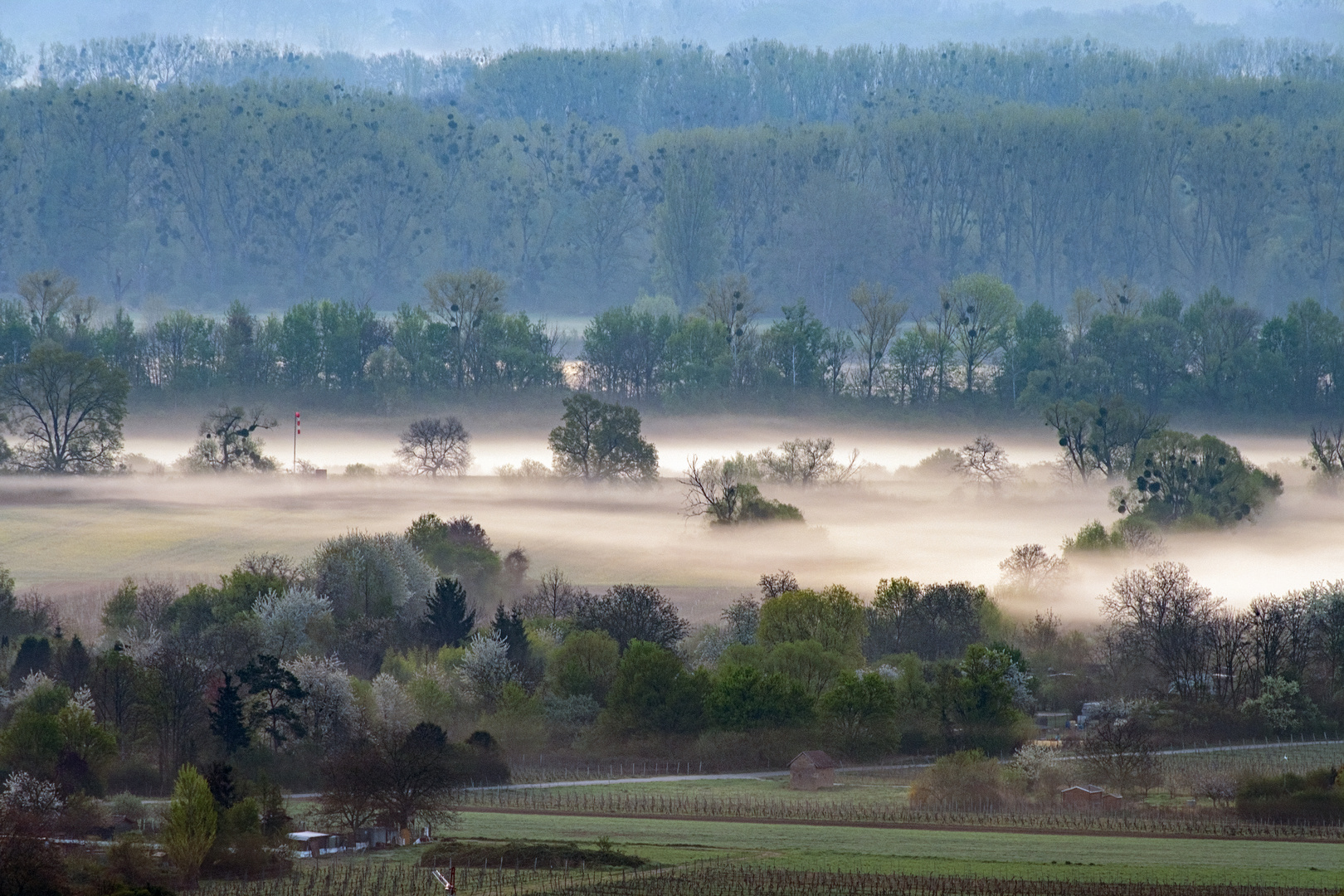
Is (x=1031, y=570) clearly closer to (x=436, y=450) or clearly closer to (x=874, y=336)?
(x=436, y=450)

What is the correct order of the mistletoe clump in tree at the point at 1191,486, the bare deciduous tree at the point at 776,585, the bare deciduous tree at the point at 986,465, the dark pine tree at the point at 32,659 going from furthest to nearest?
the bare deciduous tree at the point at 986,465, the mistletoe clump in tree at the point at 1191,486, the bare deciduous tree at the point at 776,585, the dark pine tree at the point at 32,659

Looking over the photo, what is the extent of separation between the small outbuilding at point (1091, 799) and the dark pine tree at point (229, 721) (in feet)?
83.4

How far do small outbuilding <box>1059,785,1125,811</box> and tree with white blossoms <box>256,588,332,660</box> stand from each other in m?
31.3

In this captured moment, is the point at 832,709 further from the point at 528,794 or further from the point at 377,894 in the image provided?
the point at 377,894

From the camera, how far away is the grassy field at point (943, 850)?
193ft

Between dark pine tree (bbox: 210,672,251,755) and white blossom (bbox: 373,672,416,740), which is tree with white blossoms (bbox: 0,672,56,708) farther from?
white blossom (bbox: 373,672,416,740)

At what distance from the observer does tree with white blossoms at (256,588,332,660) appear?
3516 inches

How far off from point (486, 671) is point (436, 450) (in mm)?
48780

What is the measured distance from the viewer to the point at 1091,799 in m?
69.4

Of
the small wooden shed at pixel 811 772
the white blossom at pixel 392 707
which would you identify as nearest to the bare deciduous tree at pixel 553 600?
the white blossom at pixel 392 707

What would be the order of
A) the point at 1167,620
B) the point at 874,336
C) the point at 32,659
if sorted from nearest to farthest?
the point at 32,659, the point at 1167,620, the point at 874,336

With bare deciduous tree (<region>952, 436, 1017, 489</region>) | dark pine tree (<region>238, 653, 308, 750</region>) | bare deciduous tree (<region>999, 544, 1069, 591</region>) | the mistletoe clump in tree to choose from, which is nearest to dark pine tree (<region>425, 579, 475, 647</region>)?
dark pine tree (<region>238, 653, 308, 750</region>)

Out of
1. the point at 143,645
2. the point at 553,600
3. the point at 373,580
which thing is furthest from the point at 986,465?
the point at 143,645

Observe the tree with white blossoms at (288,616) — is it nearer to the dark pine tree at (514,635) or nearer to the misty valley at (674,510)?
the misty valley at (674,510)
